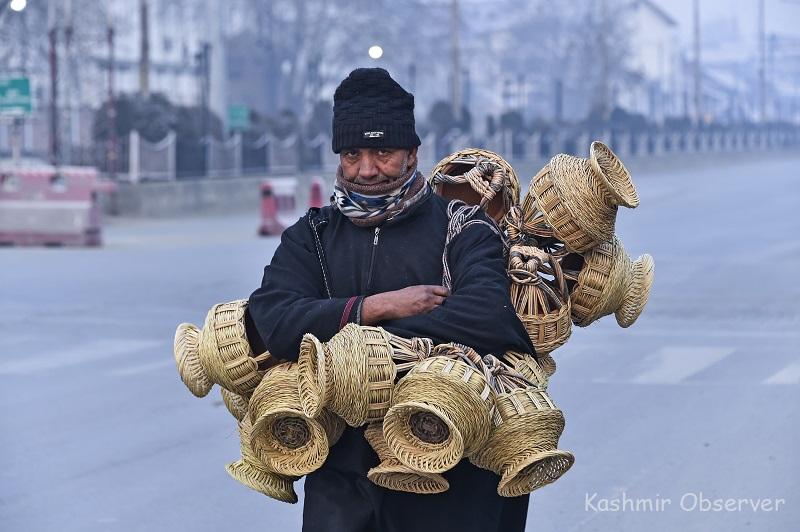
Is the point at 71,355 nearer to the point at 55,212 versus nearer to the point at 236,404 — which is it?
the point at 236,404

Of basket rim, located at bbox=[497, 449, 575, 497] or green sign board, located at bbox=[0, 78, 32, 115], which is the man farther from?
green sign board, located at bbox=[0, 78, 32, 115]

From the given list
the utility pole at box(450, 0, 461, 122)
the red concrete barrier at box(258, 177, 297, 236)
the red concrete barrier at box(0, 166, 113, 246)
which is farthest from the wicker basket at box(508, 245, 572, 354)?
the utility pole at box(450, 0, 461, 122)

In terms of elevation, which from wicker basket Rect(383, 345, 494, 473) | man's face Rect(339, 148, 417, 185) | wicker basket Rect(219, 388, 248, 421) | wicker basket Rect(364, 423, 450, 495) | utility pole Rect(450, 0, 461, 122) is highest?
utility pole Rect(450, 0, 461, 122)

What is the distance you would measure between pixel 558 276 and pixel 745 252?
707 inches

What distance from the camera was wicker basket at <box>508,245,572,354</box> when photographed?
14.6 ft

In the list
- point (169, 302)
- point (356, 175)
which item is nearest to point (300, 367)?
point (356, 175)

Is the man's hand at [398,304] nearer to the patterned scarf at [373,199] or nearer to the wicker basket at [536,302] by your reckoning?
the patterned scarf at [373,199]

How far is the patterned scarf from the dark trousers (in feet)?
1.78

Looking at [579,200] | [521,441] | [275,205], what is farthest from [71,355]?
[275,205]

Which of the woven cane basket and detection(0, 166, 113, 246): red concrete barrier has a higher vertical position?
the woven cane basket

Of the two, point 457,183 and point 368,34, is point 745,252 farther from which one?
point 368,34

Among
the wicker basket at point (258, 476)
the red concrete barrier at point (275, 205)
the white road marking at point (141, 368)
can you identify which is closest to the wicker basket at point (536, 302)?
the wicker basket at point (258, 476)

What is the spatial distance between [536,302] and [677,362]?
25.8 ft

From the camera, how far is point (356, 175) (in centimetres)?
428
